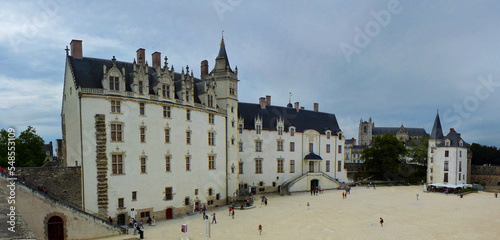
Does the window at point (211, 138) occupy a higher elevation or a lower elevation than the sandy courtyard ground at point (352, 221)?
higher

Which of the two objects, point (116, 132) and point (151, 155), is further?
point (151, 155)

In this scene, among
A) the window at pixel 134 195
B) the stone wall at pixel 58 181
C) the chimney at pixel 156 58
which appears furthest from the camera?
the chimney at pixel 156 58

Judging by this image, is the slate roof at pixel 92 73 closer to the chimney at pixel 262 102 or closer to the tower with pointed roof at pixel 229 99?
the tower with pointed roof at pixel 229 99

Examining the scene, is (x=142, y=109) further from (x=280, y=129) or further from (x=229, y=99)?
(x=280, y=129)

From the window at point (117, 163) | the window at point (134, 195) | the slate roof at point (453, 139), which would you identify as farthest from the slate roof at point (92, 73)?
the slate roof at point (453, 139)

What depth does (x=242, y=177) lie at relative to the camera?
52438 mm

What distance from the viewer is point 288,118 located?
200ft

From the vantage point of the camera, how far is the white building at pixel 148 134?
96.4 feet

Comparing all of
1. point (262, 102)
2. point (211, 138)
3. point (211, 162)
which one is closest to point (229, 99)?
point (211, 138)

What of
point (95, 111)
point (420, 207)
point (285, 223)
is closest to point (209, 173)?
point (285, 223)

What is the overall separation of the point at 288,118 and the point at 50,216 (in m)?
Result: 44.2

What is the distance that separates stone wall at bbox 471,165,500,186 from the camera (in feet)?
210

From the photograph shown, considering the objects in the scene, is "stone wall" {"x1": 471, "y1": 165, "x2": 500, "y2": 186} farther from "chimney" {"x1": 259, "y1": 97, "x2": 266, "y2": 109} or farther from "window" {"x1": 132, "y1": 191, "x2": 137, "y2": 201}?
"window" {"x1": 132, "y1": 191, "x2": 137, "y2": 201}

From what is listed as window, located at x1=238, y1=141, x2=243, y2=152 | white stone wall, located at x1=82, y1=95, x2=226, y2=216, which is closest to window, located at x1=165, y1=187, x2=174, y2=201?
white stone wall, located at x1=82, y1=95, x2=226, y2=216
